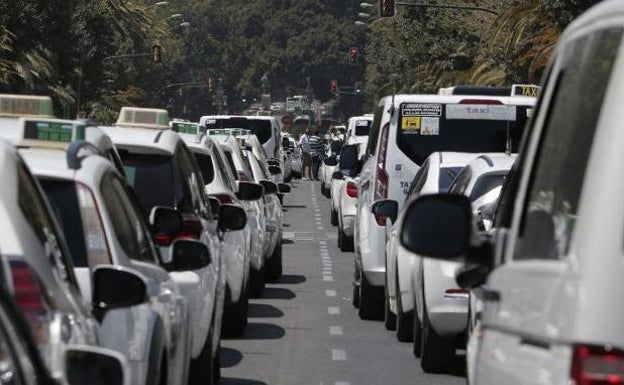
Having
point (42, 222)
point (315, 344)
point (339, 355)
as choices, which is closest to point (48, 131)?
point (42, 222)

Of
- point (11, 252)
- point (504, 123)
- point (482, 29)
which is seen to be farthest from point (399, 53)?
point (11, 252)

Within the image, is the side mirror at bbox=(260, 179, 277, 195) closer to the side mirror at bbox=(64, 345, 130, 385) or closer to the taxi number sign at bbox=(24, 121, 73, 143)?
the taxi number sign at bbox=(24, 121, 73, 143)

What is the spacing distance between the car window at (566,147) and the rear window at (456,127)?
12.0 meters

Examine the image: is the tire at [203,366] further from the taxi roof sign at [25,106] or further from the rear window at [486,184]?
the rear window at [486,184]

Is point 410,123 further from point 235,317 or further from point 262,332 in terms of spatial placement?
point 235,317

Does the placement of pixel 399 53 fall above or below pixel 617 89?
below

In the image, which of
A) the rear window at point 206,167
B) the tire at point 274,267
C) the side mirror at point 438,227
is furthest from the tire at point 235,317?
the side mirror at point 438,227

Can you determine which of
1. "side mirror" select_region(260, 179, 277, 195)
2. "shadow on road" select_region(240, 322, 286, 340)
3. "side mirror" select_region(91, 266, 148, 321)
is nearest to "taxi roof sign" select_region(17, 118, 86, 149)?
"side mirror" select_region(91, 266, 148, 321)

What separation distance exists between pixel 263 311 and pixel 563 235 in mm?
14253

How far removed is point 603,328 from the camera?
378 cm

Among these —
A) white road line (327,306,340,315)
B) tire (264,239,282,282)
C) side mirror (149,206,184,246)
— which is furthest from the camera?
tire (264,239,282,282)

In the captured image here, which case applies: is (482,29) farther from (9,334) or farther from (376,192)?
(9,334)

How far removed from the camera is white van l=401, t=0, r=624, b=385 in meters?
3.82

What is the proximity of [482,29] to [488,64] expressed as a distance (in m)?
7.41
